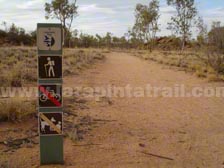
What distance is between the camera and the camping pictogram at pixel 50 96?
16.1 ft

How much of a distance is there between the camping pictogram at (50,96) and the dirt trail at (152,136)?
899 mm

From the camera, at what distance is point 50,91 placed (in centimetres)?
494

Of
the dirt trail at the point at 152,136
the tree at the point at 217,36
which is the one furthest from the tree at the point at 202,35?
the dirt trail at the point at 152,136

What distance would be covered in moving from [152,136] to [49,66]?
2702 mm

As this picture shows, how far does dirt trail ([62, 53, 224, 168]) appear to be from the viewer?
215 inches

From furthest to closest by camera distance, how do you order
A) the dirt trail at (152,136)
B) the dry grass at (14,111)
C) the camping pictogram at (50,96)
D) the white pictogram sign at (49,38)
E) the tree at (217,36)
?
the tree at (217,36) → the dry grass at (14,111) → the dirt trail at (152,136) → the camping pictogram at (50,96) → the white pictogram sign at (49,38)

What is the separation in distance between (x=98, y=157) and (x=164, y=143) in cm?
133

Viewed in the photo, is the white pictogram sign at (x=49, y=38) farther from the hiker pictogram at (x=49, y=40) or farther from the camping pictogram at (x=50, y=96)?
the camping pictogram at (x=50, y=96)

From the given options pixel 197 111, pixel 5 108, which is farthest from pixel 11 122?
pixel 197 111

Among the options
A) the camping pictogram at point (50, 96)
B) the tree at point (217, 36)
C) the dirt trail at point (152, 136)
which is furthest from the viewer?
the tree at point (217, 36)

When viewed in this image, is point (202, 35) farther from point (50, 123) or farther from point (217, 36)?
point (50, 123)

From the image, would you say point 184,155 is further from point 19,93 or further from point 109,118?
point 19,93

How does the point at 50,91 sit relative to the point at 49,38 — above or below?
below

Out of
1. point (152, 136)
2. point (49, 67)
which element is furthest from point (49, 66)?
point (152, 136)
